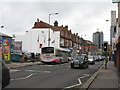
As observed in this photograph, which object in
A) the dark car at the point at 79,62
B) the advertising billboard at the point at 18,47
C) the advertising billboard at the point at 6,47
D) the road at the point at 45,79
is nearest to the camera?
the road at the point at 45,79

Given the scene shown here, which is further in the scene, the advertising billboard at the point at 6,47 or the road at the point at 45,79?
the advertising billboard at the point at 6,47

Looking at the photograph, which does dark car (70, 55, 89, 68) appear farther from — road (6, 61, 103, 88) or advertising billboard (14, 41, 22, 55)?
advertising billboard (14, 41, 22, 55)

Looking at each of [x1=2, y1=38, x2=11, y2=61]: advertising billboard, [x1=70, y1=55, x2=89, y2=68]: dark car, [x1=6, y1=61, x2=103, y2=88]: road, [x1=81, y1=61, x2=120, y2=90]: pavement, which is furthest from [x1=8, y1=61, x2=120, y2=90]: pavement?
[x1=2, y1=38, x2=11, y2=61]: advertising billboard

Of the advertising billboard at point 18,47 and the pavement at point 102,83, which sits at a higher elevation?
the advertising billboard at point 18,47

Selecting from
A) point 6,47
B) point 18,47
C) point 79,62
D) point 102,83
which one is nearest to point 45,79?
point 102,83

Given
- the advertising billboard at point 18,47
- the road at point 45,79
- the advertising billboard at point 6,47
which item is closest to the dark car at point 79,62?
the road at point 45,79

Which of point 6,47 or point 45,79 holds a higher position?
point 6,47

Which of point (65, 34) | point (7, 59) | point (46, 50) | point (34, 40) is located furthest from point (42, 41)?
point (7, 59)

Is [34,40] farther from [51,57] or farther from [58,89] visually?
[58,89]

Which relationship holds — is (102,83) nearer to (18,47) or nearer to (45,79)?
(45,79)

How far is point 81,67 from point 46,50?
10.5 meters

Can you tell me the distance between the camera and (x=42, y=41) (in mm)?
73000

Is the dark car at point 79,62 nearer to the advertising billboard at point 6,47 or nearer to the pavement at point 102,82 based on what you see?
the advertising billboard at point 6,47

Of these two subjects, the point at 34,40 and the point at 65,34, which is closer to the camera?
the point at 34,40
